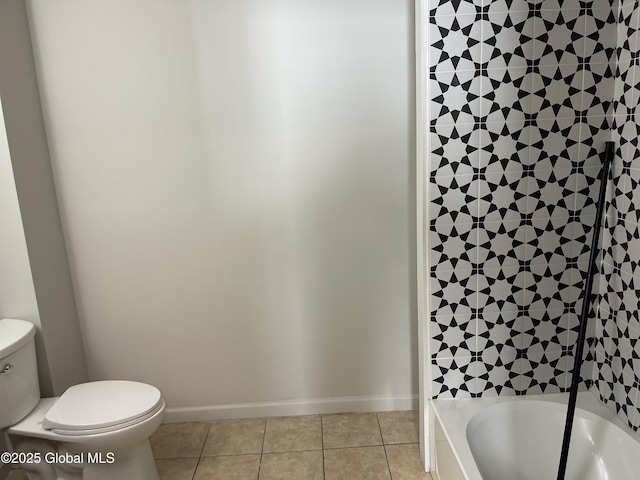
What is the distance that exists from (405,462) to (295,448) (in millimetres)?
494

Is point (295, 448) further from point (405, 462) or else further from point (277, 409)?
point (405, 462)

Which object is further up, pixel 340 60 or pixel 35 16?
pixel 35 16

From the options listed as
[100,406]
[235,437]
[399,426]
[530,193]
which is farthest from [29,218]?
[530,193]

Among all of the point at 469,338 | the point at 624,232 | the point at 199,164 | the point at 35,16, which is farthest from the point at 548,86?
the point at 35,16

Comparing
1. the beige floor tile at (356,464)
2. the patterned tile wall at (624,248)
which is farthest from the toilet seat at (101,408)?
the patterned tile wall at (624,248)

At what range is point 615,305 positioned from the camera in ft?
5.86

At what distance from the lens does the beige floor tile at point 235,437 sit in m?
2.24

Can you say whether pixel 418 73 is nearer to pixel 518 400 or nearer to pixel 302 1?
pixel 302 1

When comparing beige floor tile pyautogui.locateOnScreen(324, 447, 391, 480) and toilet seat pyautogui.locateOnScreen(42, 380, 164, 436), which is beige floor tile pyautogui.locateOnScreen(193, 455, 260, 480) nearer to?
beige floor tile pyautogui.locateOnScreen(324, 447, 391, 480)

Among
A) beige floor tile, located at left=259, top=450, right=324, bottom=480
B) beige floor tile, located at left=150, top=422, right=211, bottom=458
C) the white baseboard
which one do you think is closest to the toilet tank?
beige floor tile, located at left=150, top=422, right=211, bottom=458

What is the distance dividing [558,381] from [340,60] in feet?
5.41

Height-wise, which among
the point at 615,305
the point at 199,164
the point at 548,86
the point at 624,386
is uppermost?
the point at 548,86

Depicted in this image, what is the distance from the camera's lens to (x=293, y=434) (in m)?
2.33

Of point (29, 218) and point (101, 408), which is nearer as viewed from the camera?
point (101, 408)
